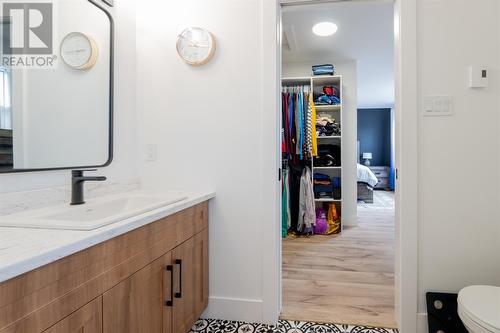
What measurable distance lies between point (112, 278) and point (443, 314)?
1.60 m

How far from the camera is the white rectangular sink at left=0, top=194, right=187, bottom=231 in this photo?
918mm

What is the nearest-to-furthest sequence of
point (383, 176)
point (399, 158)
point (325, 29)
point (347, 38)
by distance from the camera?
point (399, 158)
point (325, 29)
point (347, 38)
point (383, 176)

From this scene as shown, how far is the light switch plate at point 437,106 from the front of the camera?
156 centimetres

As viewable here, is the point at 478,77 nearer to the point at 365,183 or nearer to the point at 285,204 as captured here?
the point at 285,204

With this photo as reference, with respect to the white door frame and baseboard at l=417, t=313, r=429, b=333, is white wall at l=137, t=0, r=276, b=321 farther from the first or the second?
baseboard at l=417, t=313, r=429, b=333

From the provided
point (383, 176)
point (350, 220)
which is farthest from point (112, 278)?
point (383, 176)

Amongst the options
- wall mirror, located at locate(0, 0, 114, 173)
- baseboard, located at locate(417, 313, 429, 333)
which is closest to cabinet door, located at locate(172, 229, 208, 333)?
wall mirror, located at locate(0, 0, 114, 173)

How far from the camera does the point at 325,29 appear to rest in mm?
3053

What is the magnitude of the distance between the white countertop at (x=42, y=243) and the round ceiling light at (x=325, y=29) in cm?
274

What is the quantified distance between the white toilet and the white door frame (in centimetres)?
31

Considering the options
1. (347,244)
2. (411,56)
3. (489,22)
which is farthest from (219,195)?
(347,244)


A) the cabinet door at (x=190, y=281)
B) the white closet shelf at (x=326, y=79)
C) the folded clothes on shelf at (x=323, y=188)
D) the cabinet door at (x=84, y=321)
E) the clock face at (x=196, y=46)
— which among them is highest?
the white closet shelf at (x=326, y=79)

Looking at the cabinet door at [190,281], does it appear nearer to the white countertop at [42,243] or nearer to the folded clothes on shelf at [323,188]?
the white countertop at [42,243]

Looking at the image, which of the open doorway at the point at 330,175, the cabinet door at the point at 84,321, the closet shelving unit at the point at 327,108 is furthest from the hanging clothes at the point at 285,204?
the cabinet door at the point at 84,321
